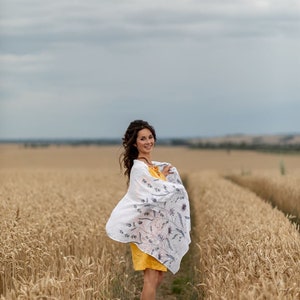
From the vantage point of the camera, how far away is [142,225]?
727 cm

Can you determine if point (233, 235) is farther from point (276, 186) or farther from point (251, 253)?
point (276, 186)

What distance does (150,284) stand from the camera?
7168mm

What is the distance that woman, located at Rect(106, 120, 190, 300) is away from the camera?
718cm

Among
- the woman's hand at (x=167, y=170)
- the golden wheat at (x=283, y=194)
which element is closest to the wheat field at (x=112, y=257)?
the woman's hand at (x=167, y=170)

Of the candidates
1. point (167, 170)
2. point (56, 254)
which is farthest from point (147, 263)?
point (56, 254)

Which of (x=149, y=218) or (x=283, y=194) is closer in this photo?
(x=149, y=218)

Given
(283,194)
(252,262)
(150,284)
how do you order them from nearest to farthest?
1. (252,262)
2. (150,284)
3. (283,194)

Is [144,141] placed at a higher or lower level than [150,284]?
higher

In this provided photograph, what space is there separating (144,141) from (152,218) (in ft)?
2.77

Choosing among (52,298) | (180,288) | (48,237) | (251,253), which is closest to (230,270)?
(251,253)

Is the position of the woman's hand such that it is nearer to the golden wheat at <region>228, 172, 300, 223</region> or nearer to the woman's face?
the woman's face

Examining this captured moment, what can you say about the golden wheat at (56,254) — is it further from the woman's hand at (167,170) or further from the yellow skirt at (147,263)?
the woman's hand at (167,170)

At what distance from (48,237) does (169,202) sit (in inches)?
110

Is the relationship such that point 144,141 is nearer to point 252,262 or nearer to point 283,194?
point 252,262
